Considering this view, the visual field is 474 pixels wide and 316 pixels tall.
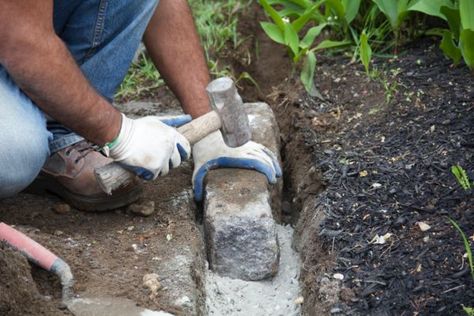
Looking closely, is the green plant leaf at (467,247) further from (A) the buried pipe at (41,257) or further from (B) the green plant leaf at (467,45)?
(A) the buried pipe at (41,257)

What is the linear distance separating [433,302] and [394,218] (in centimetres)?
44

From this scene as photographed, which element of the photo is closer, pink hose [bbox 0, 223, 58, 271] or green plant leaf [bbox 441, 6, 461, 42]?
pink hose [bbox 0, 223, 58, 271]

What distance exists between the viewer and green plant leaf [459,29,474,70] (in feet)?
10.5

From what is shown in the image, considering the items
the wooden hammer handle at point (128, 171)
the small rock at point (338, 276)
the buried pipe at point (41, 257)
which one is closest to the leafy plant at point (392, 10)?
the wooden hammer handle at point (128, 171)

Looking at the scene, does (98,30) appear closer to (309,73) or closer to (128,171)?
(128,171)

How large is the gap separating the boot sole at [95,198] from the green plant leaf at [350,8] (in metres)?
1.30

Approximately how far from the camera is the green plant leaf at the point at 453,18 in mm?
3373

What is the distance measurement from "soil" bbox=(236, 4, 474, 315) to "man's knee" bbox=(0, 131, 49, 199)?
947 millimetres

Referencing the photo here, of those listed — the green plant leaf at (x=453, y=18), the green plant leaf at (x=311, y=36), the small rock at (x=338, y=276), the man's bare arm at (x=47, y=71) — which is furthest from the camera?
the green plant leaf at (x=311, y=36)

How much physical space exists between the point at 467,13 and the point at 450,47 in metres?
0.25

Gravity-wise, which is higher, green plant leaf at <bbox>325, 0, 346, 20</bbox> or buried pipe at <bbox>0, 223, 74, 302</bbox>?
buried pipe at <bbox>0, 223, 74, 302</bbox>

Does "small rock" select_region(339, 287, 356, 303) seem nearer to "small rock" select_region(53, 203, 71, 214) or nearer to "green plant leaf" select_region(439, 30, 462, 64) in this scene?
"small rock" select_region(53, 203, 71, 214)

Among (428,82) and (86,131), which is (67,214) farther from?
(428,82)

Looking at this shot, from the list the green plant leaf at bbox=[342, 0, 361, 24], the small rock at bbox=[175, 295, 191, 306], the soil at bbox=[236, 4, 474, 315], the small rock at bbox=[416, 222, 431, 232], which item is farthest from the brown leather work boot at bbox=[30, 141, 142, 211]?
the green plant leaf at bbox=[342, 0, 361, 24]
